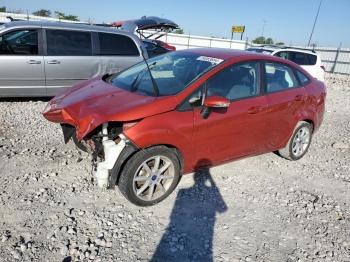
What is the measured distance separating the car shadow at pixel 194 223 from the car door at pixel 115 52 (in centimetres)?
402

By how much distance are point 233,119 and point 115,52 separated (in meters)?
4.42

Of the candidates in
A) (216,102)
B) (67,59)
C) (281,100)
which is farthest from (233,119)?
(67,59)

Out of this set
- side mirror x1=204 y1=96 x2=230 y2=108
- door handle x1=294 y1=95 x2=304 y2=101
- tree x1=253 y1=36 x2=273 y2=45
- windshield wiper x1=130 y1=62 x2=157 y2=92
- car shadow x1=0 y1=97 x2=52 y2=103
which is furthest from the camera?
tree x1=253 y1=36 x2=273 y2=45

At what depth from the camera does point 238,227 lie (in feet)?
11.2

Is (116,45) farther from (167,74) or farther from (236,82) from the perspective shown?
(236,82)

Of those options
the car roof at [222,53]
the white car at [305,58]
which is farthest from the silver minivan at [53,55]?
the white car at [305,58]

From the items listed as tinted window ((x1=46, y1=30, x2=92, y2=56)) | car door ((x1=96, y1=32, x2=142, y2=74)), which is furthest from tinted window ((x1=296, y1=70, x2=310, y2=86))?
tinted window ((x1=46, y1=30, x2=92, y2=56))

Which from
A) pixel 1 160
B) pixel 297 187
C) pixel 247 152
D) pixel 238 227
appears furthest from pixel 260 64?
pixel 1 160

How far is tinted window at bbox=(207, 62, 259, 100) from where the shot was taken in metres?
3.76

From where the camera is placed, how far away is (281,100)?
439 cm

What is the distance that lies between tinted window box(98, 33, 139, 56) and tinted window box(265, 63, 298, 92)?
403 cm

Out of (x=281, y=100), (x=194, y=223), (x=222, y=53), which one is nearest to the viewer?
(x=194, y=223)

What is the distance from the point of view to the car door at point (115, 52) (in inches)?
286

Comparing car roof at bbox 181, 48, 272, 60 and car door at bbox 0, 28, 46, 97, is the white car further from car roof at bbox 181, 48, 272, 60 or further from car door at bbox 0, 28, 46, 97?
car door at bbox 0, 28, 46, 97
